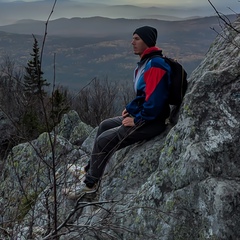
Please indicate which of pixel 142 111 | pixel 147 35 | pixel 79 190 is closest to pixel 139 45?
pixel 147 35

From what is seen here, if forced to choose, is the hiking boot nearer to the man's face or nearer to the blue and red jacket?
the blue and red jacket

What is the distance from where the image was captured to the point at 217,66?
4.97 m

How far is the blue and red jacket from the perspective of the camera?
4.71 metres

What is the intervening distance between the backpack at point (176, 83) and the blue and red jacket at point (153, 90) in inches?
2.8

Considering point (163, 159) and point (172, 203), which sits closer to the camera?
point (172, 203)

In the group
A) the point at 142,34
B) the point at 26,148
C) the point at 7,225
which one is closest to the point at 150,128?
the point at 142,34

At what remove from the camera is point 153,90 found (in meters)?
4.70

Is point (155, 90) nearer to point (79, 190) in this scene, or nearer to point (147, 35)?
point (147, 35)

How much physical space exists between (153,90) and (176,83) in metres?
0.30

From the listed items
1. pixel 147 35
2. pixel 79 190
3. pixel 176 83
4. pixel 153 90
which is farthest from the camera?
pixel 147 35

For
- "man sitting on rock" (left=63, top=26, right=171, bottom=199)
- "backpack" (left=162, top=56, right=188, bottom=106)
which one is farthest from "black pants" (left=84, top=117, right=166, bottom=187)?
"backpack" (left=162, top=56, right=188, bottom=106)

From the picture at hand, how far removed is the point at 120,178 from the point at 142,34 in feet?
5.81

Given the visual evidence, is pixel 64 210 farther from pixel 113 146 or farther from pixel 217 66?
pixel 217 66

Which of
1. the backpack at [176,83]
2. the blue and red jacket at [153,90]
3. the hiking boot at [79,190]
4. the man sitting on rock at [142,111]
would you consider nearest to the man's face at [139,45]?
the man sitting on rock at [142,111]
